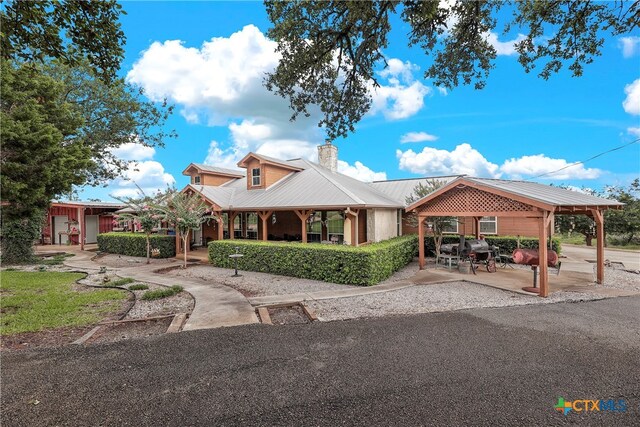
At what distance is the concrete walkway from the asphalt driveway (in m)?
0.61

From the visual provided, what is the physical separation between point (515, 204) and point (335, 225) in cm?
946

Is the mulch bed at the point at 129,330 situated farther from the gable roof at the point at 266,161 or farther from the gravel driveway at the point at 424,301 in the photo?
the gable roof at the point at 266,161

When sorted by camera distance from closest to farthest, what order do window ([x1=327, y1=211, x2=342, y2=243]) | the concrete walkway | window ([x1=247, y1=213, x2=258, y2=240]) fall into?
the concrete walkway, window ([x1=327, y1=211, x2=342, y2=243]), window ([x1=247, y1=213, x2=258, y2=240])

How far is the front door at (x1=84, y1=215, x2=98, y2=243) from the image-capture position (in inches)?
989

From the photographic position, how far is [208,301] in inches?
333

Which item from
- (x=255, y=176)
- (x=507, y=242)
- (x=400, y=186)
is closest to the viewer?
(x=507, y=242)

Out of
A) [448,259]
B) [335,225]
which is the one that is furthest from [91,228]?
[448,259]

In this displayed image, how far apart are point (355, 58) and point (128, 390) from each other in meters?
7.19

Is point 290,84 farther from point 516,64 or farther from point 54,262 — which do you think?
point 54,262

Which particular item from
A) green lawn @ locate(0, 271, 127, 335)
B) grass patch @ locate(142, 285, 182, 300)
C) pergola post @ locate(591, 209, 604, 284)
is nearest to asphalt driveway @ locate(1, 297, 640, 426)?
green lawn @ locate(0, 271, 127, 335)

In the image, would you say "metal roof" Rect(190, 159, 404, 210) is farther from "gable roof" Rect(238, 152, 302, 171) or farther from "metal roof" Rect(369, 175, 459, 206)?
"metal roof" Rect(369, 175, 459, 206)

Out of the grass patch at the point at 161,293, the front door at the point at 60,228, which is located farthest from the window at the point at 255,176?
the front door at the point at 60,228

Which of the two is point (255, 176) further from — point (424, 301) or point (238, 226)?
point (424, 301)

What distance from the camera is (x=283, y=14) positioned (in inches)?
242
